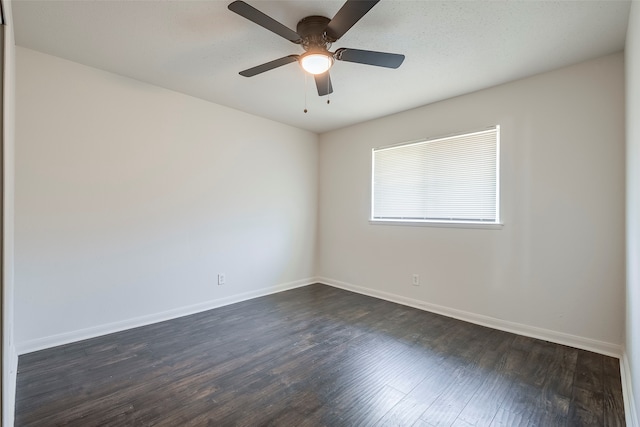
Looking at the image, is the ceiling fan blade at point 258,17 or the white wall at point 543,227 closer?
the ceiling fan blade at point 258,17

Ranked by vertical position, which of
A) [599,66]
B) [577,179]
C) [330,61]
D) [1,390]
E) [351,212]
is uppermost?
[599,66]

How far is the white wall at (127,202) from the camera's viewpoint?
2.43 m

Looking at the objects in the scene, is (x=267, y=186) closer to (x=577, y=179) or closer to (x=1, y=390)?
(x=1, y=390)

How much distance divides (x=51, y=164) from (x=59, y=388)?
5.83 ft

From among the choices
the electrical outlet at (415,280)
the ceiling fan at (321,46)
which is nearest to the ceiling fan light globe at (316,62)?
the ceiling fan at (321,46)

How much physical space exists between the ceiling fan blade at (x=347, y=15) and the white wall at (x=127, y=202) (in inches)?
86.4

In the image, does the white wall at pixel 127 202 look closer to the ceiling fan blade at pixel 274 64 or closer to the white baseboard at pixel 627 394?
the ceiling fan blade at pixel 274 64

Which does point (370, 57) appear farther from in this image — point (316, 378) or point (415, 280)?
point (415, 280)

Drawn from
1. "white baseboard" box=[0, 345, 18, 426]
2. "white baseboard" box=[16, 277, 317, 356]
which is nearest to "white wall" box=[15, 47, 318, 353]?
"white baseboard" box=[16, 277, 317, 356]

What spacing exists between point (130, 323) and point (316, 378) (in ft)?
6.71

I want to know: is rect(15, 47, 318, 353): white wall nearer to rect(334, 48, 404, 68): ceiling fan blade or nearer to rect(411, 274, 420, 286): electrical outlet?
rect(411, 274, 420, 286): electrical outlet

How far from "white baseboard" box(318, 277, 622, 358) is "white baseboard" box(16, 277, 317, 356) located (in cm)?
167

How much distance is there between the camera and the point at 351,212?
14.5 feet

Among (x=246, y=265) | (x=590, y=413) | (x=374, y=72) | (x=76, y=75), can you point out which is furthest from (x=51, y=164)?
(x=590, y=413)
